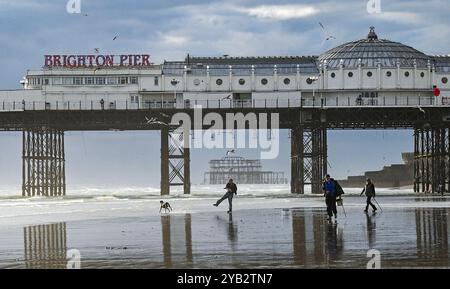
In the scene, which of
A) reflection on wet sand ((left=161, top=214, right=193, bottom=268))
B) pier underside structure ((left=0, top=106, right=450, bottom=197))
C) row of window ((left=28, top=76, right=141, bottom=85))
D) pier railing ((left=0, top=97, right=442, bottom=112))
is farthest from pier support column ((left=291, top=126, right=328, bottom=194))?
reflection on wet sand ((left=161, top=214, right=193, bottom=268))

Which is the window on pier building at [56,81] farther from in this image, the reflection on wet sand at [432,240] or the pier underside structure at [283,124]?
the reflection on wet sand at [432,240]

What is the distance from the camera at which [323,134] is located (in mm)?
70750

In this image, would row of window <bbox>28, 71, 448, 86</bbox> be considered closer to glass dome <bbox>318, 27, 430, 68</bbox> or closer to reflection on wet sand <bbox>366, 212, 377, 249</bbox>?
glass dome <bbox>318, 27, 430, 68</bbox>

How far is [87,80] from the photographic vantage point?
78.2 metres

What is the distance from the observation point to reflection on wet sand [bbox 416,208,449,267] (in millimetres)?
15202

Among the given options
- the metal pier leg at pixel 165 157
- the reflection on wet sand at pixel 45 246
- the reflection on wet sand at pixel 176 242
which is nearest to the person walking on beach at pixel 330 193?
the reflection on wet sand at pixel 176 242

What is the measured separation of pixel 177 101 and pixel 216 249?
60.0 meters

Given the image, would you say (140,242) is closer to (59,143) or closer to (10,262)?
(10,262)

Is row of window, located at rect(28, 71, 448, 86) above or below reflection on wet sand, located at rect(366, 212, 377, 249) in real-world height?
above

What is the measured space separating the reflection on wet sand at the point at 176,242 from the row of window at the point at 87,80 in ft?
165

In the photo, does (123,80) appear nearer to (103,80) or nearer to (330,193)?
(103,80)

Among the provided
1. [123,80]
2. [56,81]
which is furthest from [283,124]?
[56,81]
